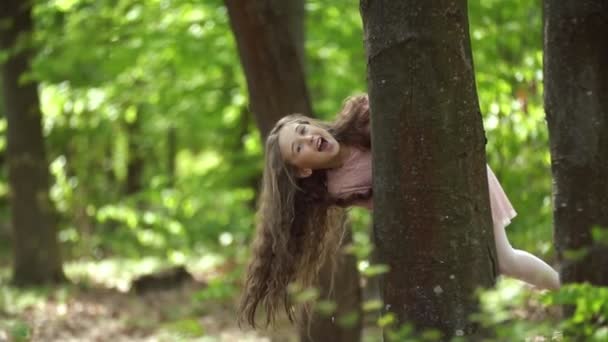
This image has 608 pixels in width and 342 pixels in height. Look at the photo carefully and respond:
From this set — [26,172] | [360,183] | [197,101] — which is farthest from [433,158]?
[26,172]

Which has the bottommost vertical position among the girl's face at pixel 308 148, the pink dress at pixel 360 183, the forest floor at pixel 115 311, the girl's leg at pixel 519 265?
the forest floor at pixel 115 311

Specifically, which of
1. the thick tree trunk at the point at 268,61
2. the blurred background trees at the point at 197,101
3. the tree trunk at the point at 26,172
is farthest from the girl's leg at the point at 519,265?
the tree trunk at the point at 26,172

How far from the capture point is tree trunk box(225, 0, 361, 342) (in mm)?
5895

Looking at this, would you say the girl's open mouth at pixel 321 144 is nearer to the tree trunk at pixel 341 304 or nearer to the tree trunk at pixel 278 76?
the tree trunk at pixel 278 76

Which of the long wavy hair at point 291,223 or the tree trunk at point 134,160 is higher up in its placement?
the long wavy hair at point 291,223

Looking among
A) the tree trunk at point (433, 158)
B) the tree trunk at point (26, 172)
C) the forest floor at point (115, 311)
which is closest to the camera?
the tree trunk at point (433, 158)

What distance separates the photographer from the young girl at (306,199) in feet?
13.5

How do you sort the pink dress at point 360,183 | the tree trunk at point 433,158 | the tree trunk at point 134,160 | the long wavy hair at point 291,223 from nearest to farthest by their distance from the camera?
the tree trunk at point 433,158 < the pink dress at point 360,183 < the long wavy hair at point 291,223 < the tree trunk at point 134,160

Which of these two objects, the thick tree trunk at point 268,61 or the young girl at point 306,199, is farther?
the thick tree trunk at point 268,61

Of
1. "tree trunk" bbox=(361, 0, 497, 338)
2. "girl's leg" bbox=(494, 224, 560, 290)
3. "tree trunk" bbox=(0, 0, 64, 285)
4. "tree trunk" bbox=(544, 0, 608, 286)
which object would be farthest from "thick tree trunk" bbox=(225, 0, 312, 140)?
"tree trunk" bbox=(0, 0, 64, 285)

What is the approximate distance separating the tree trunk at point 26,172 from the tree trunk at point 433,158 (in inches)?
435

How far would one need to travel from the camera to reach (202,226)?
39.8ft

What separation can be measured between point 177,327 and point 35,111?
10.5m

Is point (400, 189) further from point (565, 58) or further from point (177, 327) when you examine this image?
point (565, 58)
